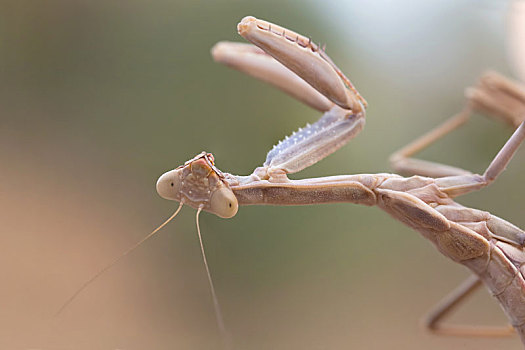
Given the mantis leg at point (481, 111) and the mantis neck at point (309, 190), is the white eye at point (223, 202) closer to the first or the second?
the mantis neck at point (309, 190)

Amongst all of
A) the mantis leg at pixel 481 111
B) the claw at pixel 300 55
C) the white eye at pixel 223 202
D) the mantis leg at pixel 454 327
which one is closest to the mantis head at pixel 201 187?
the white eye at pixel 223 202

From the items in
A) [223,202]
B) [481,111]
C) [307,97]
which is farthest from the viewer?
[481,111]

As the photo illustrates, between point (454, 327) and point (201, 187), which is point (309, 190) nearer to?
point (201, 187)

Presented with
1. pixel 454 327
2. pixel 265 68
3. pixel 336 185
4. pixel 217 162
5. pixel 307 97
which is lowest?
pixel 454 327

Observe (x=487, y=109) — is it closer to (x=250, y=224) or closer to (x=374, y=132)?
(x=374, y=132)

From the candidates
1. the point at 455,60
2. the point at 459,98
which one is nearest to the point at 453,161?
the point at 459,98

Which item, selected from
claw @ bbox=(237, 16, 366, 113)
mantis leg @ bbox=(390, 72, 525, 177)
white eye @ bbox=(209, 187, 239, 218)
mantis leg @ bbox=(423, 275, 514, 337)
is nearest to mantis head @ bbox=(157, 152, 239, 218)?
white eye @ bbox=(209, 187, 239, 218)

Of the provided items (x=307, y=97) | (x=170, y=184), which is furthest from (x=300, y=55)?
(x=170, y=184)
